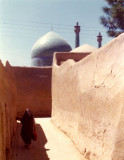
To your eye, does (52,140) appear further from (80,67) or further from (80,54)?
(80,54)

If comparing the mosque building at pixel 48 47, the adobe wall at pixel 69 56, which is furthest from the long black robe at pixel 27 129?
the mosque building at pixel 48 47

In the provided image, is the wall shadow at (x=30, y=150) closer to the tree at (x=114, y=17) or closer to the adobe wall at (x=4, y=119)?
the adobe wall at (x=4, y=119)

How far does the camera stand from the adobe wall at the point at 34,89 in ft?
53.9

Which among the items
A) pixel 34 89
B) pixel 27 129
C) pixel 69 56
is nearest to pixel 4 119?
pixel 27 129

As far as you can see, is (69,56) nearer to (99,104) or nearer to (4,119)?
(4,119)

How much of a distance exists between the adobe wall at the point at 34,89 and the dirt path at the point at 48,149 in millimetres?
6438

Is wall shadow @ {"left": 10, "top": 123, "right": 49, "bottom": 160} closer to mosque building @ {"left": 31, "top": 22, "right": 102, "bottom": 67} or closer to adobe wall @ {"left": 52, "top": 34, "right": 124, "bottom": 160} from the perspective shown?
adobe wall @ {"left": 52, "top": 34, "right": 124, "bottom": 160}

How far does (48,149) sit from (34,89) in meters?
9.00

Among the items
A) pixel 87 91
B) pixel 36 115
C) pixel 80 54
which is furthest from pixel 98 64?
pixel 36 115

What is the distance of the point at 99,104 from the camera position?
5730mm

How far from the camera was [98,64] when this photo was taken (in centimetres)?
609

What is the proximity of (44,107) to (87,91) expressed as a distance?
10051 mm

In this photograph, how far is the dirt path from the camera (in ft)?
23.0

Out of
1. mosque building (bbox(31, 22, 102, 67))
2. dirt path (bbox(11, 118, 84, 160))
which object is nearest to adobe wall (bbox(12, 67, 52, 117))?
dirt path (bbox(11, 118, 84, 160))
